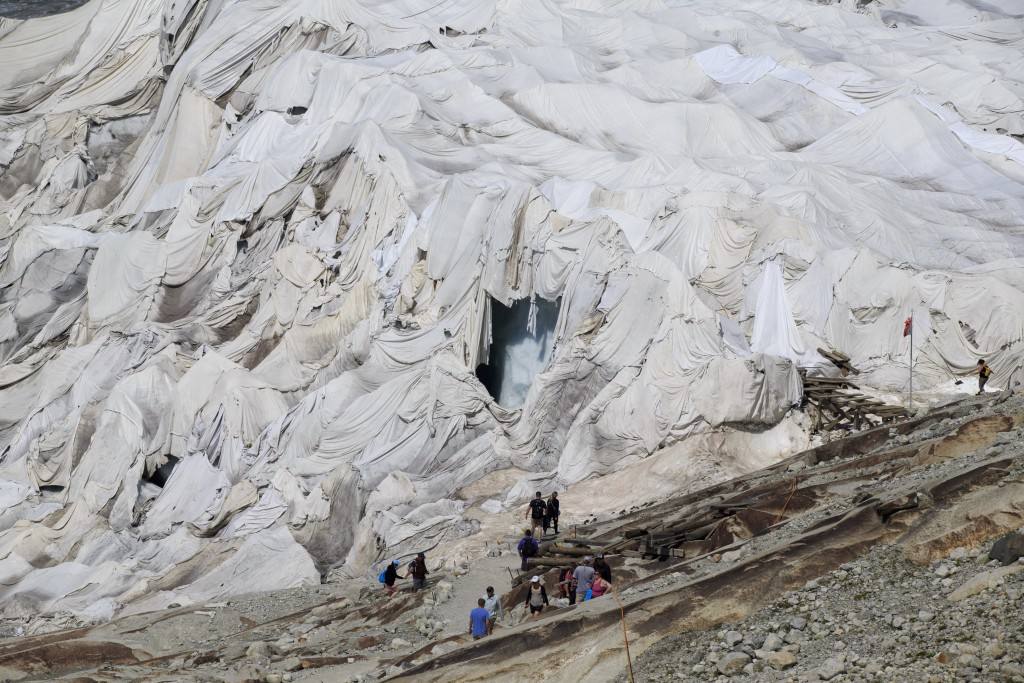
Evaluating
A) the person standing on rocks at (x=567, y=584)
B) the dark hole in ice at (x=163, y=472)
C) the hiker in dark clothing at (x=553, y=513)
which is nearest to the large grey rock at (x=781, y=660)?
the person standing on rocks at (x=567, y=584)

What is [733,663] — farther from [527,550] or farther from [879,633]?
[527,550]

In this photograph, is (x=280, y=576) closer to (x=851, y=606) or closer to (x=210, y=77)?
(x=851, y=606)

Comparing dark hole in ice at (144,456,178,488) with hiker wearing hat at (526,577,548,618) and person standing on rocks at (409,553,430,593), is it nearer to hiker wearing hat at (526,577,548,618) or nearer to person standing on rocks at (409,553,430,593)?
person standing on rocks at (409,553,430,593)

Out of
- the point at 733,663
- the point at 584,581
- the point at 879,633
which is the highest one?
the point at 879,633

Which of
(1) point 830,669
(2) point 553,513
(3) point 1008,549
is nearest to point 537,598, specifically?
(2) point 553,513

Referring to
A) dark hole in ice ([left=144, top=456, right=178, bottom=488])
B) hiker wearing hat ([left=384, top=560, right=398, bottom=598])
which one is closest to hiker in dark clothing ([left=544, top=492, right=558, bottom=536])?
hiker wearing hat ([left=384, top=560, right=398, bottom=598])

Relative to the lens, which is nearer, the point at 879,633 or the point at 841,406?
the point at 879,633

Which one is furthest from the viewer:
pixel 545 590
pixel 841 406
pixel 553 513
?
pixel 841 406

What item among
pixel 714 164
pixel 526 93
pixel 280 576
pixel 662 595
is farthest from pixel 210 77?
pixel 662 595
